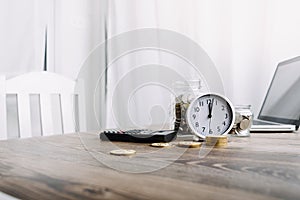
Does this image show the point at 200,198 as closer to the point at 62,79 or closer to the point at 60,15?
the point at 62,79

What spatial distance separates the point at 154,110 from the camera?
70.0 inches

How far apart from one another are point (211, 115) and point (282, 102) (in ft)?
1.93

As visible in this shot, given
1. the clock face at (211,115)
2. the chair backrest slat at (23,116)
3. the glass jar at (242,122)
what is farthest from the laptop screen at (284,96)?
the chair backrest slat at (23,116)

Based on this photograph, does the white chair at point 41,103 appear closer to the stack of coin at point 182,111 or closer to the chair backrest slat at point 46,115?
the chair backrest slat at point 46,115

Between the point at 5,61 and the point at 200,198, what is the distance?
5.08 feet

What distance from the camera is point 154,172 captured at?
52 centimetres

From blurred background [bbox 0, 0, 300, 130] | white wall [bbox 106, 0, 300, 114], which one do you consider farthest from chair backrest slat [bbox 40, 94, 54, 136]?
white wall [bbox 106, 0, 300, 114]

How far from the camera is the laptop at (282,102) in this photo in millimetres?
1169

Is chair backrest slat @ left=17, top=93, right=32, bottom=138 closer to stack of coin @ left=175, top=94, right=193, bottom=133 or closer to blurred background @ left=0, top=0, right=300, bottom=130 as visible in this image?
blurred background @ left=0, top=0, right=300, bottom=130

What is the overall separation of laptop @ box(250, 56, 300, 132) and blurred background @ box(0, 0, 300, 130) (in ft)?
0.30

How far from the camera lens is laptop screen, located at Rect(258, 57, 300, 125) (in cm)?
126


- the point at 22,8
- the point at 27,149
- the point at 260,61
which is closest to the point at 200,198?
the point at 27,149

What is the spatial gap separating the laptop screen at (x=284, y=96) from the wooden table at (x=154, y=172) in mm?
490

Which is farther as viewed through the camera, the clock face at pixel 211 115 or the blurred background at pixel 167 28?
the blurred background at pixel 167 28
